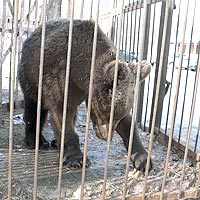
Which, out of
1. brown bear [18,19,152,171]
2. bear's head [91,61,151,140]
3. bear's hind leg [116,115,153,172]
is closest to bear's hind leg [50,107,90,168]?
brown bear [18,19,152,171]

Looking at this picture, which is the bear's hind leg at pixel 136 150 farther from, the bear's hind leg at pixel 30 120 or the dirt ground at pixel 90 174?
the bear's hind leg at pixel 30 120

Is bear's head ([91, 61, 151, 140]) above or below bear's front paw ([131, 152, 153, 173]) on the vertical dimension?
above

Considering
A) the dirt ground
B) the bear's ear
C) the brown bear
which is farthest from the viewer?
the brown bear

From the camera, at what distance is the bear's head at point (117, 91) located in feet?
9.79

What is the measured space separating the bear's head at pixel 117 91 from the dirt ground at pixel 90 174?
476mm

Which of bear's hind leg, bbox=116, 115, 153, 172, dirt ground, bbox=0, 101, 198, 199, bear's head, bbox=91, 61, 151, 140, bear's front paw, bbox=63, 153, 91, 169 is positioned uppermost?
bear's head, bbox=91, 61, 151, 140

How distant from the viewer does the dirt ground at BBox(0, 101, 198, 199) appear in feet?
9.14

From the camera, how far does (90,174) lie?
3.22 meters

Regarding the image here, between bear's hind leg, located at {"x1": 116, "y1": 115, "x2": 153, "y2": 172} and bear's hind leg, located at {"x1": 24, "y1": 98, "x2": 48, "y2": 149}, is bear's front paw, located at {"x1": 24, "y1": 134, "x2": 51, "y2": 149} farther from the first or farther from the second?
bear's hind leg, located at {"x1": 116, "y1": 115, "x2": 153, "y2": 172}

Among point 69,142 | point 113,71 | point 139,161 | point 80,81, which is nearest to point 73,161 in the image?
point 69,142

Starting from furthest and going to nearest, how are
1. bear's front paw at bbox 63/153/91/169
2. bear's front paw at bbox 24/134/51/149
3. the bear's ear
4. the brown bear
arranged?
bear's front paw at bbox 24/134/51/149, bear's front paw at bbox 63/153/91/169, the brown bear, the bear's ear

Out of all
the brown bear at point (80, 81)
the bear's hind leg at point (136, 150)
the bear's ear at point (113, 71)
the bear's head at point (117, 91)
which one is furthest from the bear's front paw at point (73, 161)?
the bear's ear at point (113, 71)

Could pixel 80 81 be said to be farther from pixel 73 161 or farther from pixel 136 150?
pixel 136 150

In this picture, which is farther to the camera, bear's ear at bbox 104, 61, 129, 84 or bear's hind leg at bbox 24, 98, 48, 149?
bear's hind leg at bbox 24, 98, 48, 149
